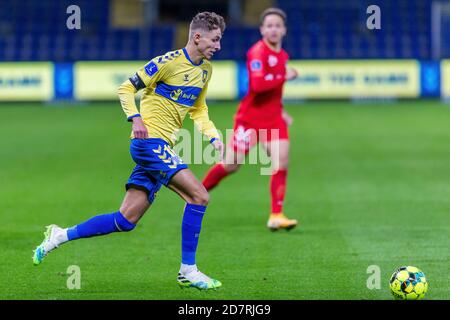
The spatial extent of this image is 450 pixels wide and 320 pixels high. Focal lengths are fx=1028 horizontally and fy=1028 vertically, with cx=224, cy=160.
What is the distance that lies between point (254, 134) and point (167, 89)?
10.4ft

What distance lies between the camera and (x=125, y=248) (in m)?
9.40

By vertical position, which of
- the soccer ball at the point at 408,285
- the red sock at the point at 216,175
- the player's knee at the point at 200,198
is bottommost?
the soccer ball at the point at 408,285

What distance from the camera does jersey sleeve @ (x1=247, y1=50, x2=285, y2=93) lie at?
10.4 meters

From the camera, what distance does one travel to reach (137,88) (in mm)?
7527

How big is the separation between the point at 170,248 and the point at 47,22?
26.7 meters

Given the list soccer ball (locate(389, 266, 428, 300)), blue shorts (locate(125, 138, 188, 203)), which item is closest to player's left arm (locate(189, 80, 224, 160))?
blue shorts (locate(125, 138, 188, 203))

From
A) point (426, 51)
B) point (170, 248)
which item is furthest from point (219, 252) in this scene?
point (426, 51)

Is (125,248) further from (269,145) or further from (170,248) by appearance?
(269,145)

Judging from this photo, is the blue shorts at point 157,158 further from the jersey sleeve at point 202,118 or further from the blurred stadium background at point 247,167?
the blurred stadium background at point 247,167

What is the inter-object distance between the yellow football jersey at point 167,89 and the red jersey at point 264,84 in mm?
2619

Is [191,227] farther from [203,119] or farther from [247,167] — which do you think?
[247,167]

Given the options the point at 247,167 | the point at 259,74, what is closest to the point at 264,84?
the point at 259,74

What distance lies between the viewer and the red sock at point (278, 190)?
10555mm

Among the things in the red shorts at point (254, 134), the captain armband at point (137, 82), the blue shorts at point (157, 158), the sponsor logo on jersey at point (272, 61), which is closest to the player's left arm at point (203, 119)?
the blue shorts at point (157, 158)
